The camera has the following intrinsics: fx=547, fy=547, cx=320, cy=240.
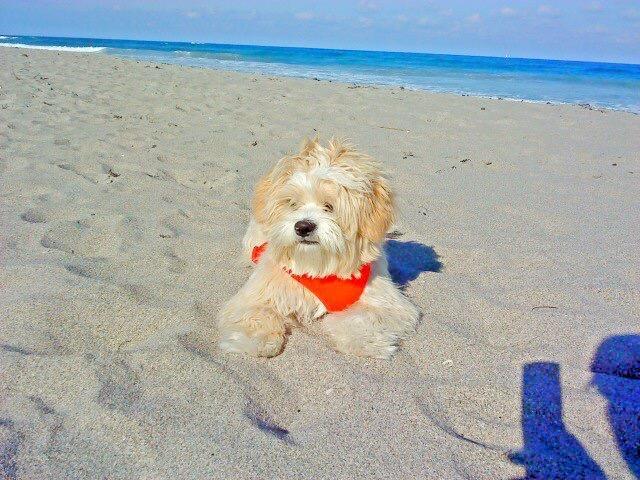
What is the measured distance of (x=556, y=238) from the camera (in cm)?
516

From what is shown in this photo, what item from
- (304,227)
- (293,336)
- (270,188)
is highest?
(270,188)

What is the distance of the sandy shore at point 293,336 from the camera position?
222 cm

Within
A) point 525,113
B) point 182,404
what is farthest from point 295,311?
point 525,113

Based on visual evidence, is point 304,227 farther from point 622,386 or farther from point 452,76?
point 452,76

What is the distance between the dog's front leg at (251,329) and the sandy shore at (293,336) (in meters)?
0.08

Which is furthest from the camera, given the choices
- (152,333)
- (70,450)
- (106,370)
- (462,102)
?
(462,102)

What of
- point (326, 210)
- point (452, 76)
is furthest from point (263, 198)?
point (452, 76)

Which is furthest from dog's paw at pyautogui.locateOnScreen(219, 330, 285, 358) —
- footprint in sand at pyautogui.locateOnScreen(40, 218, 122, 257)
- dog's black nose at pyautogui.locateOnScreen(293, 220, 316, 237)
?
footprint in sand at pyautogui.locateOnScreen(40, 218, 122, 257)

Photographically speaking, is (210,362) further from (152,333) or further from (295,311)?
(295,311)

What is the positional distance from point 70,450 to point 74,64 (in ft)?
62.2

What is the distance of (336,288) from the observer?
3342mm

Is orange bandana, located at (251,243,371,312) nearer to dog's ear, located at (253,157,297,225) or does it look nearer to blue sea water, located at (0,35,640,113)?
dog's ear, located at (253,157,297,225)

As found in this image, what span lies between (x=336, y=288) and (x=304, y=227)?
50 centimetres

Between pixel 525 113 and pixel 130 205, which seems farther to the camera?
pixel 525 113
